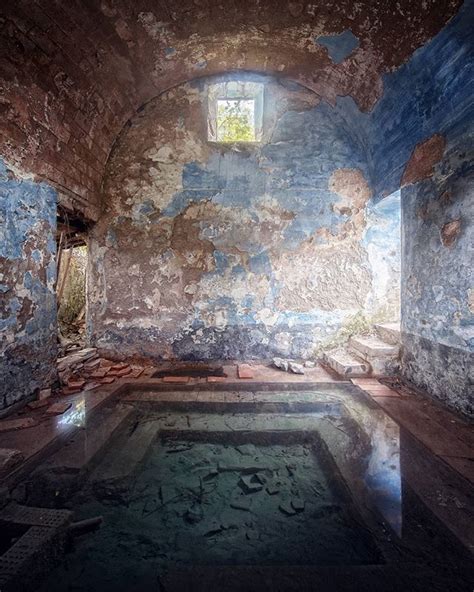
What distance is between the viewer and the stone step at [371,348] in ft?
12.5

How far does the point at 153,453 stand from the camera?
2.56 meters

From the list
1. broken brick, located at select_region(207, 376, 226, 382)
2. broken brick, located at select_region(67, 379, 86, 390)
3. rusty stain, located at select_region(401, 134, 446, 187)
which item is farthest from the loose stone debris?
rusty stain, located at select_region(401, 134, 446, 187)

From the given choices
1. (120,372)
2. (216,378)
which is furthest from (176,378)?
(120,372)

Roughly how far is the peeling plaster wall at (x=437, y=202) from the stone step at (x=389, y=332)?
220mm

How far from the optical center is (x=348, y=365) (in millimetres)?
3809

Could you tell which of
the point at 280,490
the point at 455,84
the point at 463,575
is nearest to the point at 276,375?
the point at 280,490

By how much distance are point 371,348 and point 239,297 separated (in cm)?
207

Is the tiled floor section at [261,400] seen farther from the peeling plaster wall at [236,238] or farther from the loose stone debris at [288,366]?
the peeling plaster wall at [236,238]

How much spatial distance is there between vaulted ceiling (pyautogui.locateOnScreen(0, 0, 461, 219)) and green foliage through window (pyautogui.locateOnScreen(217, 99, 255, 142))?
720 mm

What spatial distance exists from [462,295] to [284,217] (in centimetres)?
266

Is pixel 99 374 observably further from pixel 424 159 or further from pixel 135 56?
pixel 424 159

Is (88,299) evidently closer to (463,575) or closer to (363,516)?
(363,516)

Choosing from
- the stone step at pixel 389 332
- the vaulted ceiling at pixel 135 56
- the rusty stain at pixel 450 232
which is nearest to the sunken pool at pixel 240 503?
the stone step at pixel 389 332

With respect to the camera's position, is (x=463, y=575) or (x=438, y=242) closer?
(x=463, y=575)
